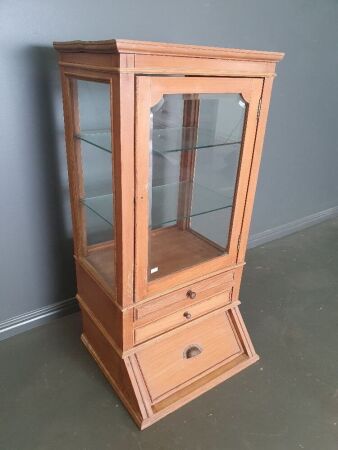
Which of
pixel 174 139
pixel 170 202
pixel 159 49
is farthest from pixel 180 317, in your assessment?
pixel 159 49

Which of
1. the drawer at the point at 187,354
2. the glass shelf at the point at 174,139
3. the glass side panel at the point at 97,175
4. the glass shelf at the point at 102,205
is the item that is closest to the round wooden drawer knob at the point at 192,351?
the drawer at the point at 187,354

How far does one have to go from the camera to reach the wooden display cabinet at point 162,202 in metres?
1.03

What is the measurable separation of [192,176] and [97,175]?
0.44m

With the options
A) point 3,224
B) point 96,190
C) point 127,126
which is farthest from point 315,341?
point 3,224

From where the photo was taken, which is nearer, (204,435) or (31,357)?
(204,435)

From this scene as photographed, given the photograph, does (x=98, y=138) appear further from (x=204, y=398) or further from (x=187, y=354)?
(x=204, y=398)

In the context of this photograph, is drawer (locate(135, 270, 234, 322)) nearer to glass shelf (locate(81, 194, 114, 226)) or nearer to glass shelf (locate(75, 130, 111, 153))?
glass shelf (locate(81, 194, 114, 226))

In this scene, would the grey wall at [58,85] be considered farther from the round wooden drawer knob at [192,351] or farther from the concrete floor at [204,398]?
the round wooden drawer knob at [192,351]

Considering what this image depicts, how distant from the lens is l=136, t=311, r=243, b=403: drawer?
143 centimetres

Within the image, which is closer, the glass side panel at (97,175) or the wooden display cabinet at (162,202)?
the wooden display cabinet at (162,202)

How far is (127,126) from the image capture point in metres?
0.99

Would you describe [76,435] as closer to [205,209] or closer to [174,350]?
[174,350]

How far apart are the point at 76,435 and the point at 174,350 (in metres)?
0.48

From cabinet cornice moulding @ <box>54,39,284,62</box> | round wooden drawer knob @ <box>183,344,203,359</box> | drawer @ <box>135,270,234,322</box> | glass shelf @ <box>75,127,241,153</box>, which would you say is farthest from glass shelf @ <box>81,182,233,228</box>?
round wooden drawer knob @ <box>183,344,203,359</box>
